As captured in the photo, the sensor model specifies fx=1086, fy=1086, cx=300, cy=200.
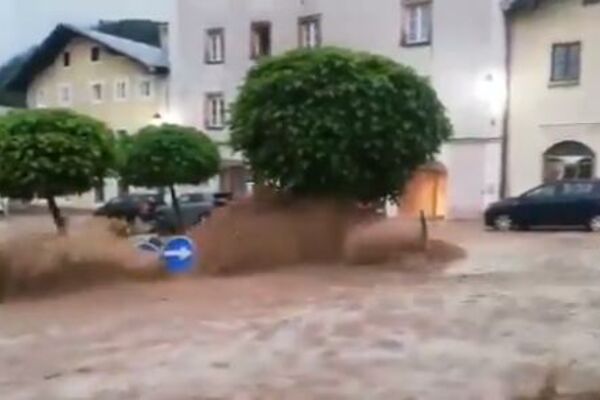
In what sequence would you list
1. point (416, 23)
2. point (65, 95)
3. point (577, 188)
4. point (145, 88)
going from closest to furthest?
point (577, 188) → point (416, 23) → point (145, 88) → point (65, 95)

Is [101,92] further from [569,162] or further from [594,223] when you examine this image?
[594,223]

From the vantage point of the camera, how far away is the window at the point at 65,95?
46344 millimetres

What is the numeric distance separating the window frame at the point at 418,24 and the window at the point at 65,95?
61.0ft

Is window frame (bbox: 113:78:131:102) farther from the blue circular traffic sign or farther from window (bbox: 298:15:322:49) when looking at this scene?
the blue circular traffic sign

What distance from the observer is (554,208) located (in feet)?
86.8

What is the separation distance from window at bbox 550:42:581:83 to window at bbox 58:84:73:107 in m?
23.2

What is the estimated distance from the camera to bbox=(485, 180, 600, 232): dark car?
25984mm

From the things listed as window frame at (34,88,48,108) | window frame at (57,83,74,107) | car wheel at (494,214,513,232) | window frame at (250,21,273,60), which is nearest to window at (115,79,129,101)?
window frame at (57,83,74,107)

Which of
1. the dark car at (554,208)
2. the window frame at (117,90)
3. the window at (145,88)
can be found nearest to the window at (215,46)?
the window at (145,88)

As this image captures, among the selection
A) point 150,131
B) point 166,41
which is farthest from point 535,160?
point 166,41

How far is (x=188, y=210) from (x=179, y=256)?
15875mm

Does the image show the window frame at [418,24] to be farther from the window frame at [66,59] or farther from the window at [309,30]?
the window frame at [66,59]

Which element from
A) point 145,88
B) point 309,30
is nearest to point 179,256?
point 309,30

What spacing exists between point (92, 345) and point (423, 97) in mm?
7946
